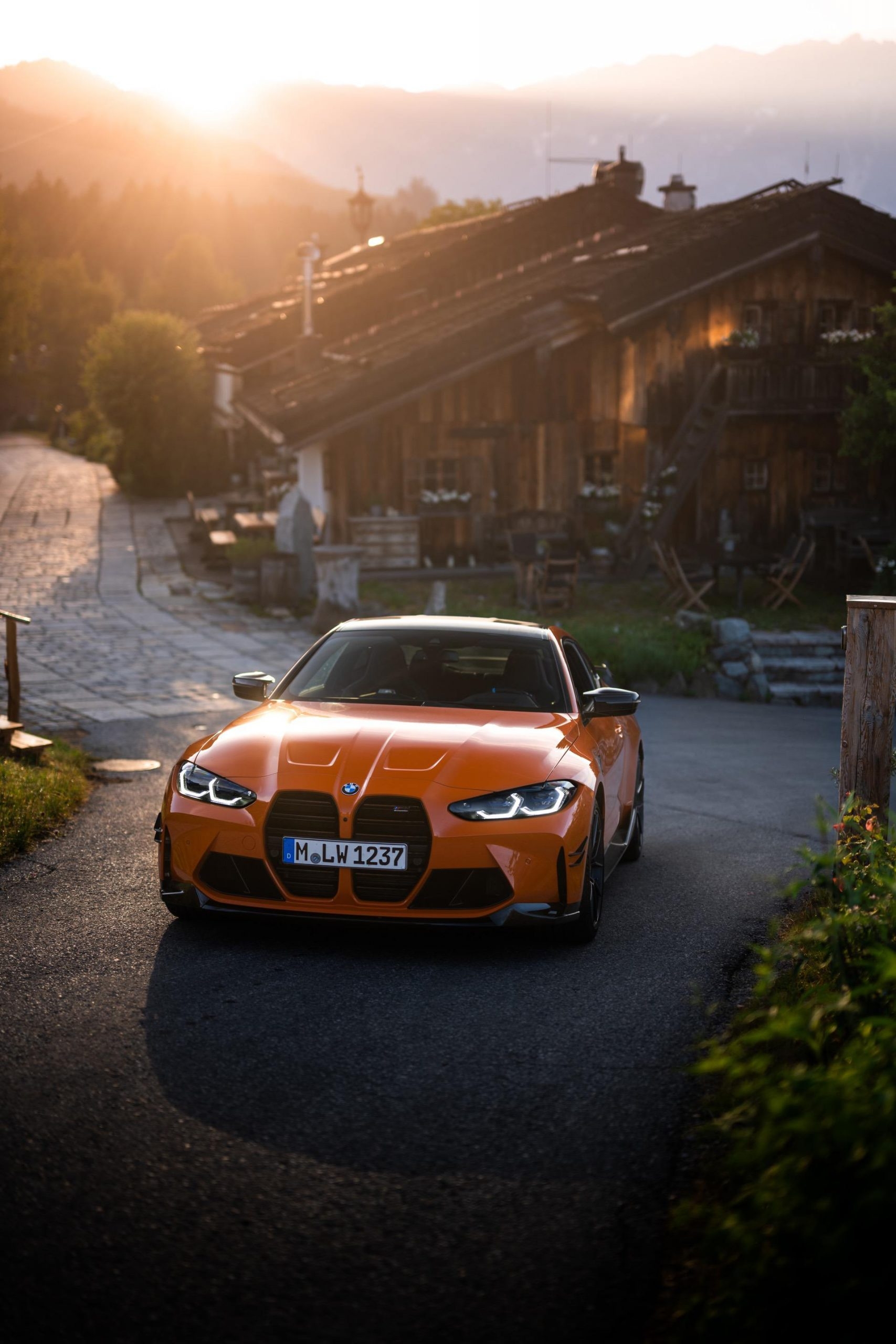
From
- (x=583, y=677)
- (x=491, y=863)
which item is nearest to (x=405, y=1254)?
(x=491, y=863)

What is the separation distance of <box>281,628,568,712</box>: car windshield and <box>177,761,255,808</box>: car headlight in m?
1.05

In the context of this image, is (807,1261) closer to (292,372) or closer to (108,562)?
(108,562)

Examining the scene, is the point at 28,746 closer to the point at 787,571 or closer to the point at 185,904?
the point at 185,904

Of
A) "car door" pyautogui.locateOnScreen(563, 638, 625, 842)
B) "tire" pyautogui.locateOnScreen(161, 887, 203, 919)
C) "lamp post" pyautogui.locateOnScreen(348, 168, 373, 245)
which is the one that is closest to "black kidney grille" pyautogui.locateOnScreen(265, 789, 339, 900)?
"tire" pyautogui.locateOnScreen(161, 887, 203, 919)

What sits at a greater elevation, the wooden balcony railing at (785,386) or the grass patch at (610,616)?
the wooden balcony railing at (785,386)

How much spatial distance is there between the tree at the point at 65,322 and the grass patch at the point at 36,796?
2413 inches

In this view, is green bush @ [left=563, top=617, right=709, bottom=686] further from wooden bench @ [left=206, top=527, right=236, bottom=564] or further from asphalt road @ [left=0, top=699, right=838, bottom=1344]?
asphalt road @ [left=0, top=699, right=838, bottom=1344]

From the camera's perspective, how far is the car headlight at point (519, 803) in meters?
5.91

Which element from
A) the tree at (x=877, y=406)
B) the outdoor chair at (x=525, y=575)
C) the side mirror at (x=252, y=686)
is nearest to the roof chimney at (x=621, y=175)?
the tree at (x=877, y=406)

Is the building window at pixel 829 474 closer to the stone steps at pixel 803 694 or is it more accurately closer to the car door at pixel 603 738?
the stone steps at pixel 803 694

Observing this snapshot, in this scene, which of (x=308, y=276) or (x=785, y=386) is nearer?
(x=785, y=386)

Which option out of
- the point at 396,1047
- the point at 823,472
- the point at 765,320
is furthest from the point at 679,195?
the point at 396,1047

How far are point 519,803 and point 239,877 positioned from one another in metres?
1.23

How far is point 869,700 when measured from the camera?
696 cm
